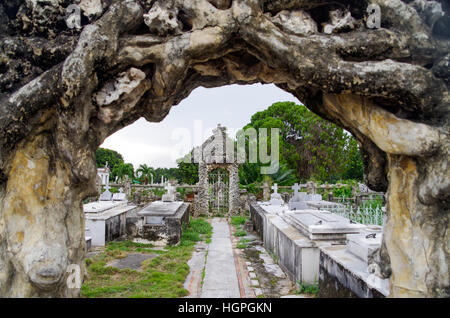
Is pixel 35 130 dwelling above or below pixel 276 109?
below

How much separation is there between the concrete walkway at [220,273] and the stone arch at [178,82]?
2.65m

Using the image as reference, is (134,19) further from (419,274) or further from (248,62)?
(419,274)

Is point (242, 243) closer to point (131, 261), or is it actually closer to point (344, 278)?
point (131, 261)

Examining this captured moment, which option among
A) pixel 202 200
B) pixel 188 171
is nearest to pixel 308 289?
pixel 202 200

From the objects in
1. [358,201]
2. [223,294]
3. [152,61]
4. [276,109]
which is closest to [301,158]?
[276,109]

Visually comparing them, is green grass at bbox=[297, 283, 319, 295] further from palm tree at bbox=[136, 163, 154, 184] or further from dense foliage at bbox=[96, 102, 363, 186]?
palm tree at bbox=[136, 163, 154, 184]

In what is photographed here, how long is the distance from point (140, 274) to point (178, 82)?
14.9ft

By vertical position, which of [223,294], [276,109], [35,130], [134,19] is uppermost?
[276,109]

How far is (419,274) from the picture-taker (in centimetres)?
331

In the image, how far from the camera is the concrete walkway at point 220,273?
18.7 ft

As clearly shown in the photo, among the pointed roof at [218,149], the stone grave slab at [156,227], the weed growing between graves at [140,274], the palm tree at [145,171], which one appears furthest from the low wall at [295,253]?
the palm tree at [145,171]

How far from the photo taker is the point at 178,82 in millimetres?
4016

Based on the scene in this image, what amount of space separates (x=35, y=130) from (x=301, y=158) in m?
27.9

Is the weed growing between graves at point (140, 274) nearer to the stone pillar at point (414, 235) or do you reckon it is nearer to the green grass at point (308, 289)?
the green grass at point (308, 289)
